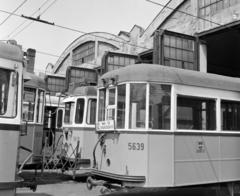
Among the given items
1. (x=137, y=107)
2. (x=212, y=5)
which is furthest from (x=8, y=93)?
(x=212, y=5)

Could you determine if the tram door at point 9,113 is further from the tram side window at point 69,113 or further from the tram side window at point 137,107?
the tram side window at point 69,113

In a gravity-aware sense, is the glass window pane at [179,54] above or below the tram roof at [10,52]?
above

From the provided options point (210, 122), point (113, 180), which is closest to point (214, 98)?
point (210, 122)

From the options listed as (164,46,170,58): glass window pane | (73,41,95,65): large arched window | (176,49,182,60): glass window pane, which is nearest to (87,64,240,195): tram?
(164,46,170,58): glass window pane

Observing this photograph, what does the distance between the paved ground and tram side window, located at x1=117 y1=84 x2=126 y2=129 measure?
2.61m

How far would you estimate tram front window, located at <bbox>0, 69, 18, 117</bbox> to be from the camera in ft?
15.6

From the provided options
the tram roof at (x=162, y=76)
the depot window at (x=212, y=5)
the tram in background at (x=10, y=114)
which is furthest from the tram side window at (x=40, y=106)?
the depot window at (x=212, y=5)

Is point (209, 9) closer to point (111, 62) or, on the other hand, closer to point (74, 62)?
point (111, 62)

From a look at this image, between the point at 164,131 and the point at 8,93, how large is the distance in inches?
123

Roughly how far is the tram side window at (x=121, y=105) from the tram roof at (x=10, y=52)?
2262 mm

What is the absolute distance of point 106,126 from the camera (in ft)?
21.4

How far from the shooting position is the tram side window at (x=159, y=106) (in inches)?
238

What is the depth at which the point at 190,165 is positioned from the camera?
20.3 ft

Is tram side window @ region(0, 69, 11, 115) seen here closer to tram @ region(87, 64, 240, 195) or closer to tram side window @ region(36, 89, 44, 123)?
tram @ region(87, 64, 240, 195)
